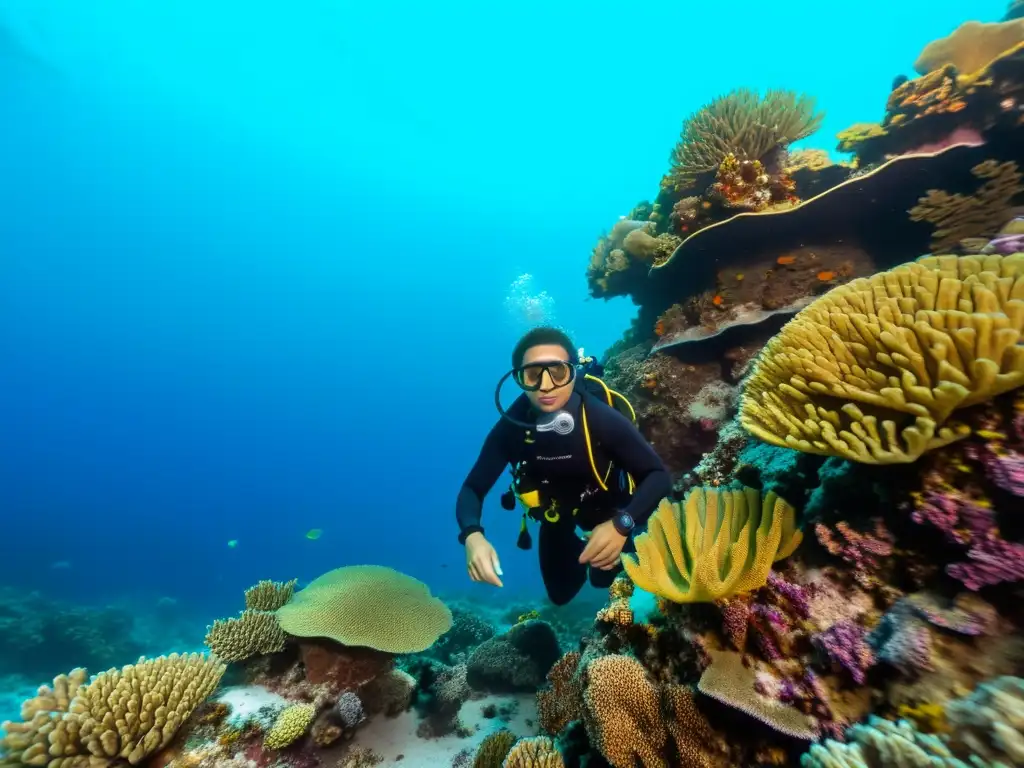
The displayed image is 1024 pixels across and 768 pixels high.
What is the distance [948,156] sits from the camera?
15.9ft

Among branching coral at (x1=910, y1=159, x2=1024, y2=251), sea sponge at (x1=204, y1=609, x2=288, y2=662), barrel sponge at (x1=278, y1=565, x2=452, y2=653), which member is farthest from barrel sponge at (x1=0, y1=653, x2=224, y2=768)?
branching coral at (x1=910, y1=159, x2=1024, y2=251)

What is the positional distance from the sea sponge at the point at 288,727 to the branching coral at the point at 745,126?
26.6 feet

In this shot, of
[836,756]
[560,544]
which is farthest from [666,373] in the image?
[836,756]

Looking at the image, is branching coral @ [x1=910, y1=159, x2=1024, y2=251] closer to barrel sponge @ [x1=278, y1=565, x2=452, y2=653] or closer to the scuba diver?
the scuba diver

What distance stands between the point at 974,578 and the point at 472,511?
3504mm

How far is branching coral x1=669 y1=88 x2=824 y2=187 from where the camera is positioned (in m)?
6.14

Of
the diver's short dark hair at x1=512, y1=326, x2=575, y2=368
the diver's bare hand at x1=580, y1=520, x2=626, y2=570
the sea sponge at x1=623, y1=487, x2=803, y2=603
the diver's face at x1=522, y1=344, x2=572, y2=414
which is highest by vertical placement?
the diver's short dark hair at x1=512, y1=326, x2=575, y2=368

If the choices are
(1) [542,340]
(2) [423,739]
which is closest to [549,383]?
(1) [542,340]

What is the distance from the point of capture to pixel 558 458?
449cm

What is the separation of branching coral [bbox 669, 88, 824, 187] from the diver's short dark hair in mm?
4073

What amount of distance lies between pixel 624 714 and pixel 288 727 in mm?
3159

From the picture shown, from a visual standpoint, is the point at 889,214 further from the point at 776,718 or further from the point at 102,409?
Result: the point at 102,409

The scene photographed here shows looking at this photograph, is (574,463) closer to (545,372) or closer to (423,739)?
(545,372)

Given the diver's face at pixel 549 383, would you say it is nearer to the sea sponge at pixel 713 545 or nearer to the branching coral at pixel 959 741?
the sea sponge at pixel 713 545
